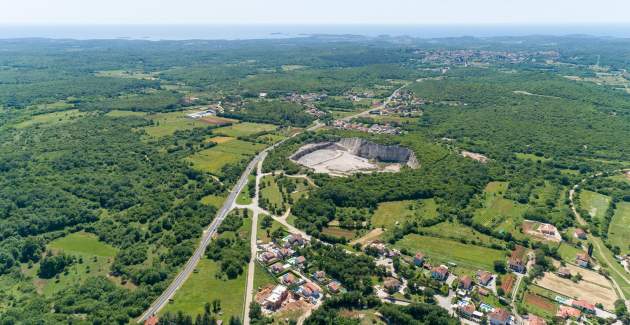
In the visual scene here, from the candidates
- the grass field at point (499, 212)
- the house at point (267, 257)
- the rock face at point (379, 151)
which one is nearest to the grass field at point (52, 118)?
the rock face at point (379, 151)

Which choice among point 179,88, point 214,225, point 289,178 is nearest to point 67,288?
point 214,225

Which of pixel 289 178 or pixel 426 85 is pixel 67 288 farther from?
pixel 426 85

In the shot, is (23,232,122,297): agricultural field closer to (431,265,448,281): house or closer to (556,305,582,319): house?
(431,265,448,281): house

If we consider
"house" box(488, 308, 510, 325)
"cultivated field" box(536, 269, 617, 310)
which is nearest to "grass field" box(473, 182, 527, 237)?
"cultivated field" box(536, 269, 617, 310)

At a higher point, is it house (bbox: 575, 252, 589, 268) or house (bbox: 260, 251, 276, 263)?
house (bbox: 260, 251, 276, 263)

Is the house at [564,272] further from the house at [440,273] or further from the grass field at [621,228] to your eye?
the house at [440,273]

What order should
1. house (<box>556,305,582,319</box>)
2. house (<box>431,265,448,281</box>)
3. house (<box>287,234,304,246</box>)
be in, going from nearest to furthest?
house (<box>556,305,582,319</box>)
house (<box>431,265,448,281</box>)
house (<box>287,234,304,246</box>)
